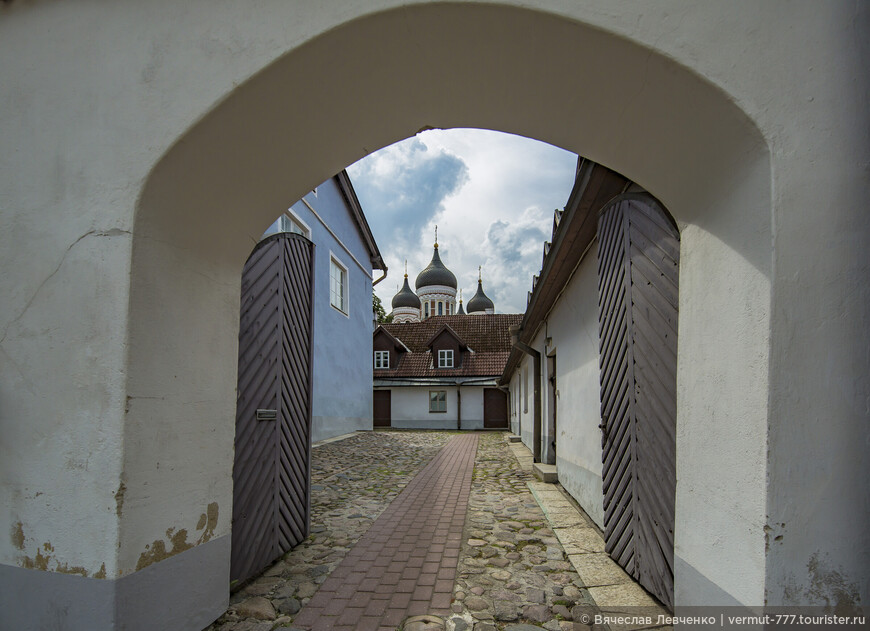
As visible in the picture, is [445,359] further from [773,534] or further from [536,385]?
[773,534]

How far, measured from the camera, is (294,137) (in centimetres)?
260

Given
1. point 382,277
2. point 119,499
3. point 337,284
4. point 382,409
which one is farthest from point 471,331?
point 119,499

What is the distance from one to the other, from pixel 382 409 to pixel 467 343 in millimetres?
5668

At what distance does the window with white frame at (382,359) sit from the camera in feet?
82.3

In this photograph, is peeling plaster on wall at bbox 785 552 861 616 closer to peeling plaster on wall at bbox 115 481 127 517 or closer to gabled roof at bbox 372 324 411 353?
peeling plaster on wall at bbox 115 481 127 517

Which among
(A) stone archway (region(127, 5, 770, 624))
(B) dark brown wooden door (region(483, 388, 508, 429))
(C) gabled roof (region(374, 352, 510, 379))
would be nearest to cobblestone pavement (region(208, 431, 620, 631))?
(A) stone archway (region(127, 5, 770, 624))

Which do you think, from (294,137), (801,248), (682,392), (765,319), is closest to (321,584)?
(682,392)

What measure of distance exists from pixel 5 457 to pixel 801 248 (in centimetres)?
358

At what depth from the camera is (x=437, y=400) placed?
2411 centimetres

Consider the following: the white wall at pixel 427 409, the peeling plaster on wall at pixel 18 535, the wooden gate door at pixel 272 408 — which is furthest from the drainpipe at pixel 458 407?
the peeling plaster on wall at pixel 18 535

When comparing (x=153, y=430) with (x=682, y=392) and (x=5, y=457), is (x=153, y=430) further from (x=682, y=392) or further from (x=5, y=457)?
(x=682, y=392)

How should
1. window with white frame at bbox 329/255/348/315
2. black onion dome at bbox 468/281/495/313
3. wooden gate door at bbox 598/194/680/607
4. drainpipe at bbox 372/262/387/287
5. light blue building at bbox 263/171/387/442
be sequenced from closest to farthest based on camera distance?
wooden gate door at bbox 598/194/680/607 < light blue building at bbox 263/171/387/442 < window with white frame at bbox 329/255/348/315 < drainpipe at bbox 372/262/387/287 < black onion dome at bbox 468/281/495/313

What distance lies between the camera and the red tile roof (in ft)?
80.2

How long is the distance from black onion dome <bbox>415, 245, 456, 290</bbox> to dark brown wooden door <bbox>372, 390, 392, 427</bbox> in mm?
20881
